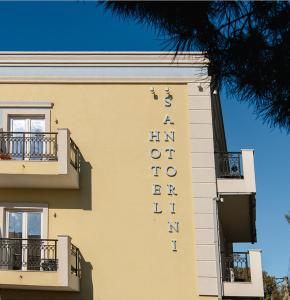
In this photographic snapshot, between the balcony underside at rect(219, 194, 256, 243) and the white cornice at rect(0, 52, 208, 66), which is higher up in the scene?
the white cornice at rect(0, 52, 208, 66)

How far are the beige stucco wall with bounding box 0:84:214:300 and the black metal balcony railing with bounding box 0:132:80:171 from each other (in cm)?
38

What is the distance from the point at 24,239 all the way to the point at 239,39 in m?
11.1

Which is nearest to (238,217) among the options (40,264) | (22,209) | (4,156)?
(40,264)

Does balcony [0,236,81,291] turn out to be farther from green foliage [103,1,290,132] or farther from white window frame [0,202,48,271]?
green foliage [103,1,290,132]

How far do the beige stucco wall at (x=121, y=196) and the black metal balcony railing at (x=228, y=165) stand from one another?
1133 millimetres

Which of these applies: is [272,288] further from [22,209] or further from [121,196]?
[22,209]

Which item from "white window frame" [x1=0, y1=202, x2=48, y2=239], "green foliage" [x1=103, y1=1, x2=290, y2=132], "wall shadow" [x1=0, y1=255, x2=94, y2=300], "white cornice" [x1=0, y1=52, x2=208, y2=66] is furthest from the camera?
"white cornice" [x1=0, y1=52, x2=208, y2=66]

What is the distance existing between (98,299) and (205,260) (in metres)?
2.81

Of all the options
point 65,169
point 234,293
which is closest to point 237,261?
point 234,293

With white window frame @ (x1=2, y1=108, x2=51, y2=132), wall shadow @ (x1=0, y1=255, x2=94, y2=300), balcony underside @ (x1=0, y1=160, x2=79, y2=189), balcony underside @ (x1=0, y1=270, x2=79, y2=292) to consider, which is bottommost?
wall shadow @ (x1=0, y1=255, x2=94, y2=300)

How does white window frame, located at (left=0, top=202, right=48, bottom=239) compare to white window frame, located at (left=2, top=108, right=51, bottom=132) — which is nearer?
white window frame, located at (left=0, top=202, right=48, bottom=239)

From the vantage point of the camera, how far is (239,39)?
23.6 ft

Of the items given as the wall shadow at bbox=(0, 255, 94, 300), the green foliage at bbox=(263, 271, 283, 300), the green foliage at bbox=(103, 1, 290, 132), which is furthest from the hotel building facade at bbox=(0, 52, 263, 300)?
the green foliage at bbox=(263, 271, 283, 300)

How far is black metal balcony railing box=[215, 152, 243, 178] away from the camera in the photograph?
1856 cm
